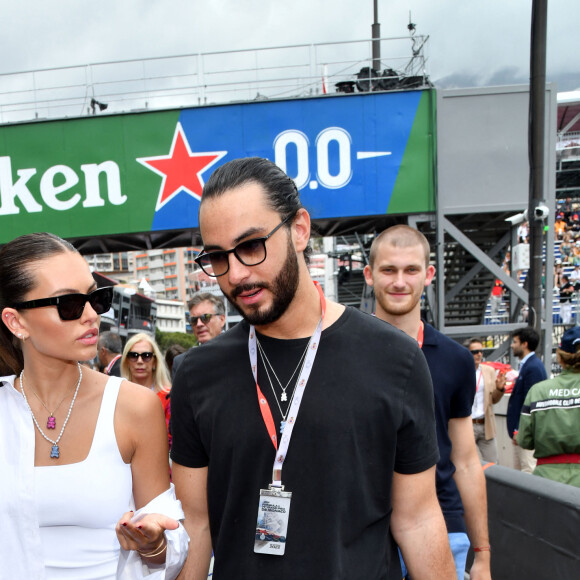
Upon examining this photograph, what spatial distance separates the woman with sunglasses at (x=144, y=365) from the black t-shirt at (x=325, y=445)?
3586mm

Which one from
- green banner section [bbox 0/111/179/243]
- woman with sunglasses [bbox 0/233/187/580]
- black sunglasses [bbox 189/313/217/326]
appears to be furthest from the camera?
green banner section [bbox 0/111/179/243]

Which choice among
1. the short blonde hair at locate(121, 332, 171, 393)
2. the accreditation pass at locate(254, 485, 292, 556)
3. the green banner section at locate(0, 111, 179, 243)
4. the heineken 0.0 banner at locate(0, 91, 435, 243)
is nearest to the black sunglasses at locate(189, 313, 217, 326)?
the short blonde hair at locate(121, 332, 171, 393)

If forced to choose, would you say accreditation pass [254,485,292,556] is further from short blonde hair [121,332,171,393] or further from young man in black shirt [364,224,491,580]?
short blonde hair [121,332,171,393]

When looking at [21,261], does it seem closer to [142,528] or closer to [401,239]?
[142,528]

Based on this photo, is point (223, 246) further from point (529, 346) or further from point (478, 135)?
point (478, 135)

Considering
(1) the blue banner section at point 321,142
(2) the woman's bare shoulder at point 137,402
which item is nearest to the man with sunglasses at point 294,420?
(2) the woman's bare shoulder at point 137,402

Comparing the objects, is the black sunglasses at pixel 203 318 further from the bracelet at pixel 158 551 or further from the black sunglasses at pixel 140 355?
the bracelet at pixel 158 551

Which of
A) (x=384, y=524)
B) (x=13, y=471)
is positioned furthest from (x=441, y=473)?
(x=13, y=471)

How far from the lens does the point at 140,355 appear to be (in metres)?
5.40

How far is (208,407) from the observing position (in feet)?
6.22

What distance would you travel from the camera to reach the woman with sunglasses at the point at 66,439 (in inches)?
82.7

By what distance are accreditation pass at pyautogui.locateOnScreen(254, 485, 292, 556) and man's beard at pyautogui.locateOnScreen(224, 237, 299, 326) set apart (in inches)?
21.0

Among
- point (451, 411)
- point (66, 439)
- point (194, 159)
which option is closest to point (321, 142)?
point (194, 159)

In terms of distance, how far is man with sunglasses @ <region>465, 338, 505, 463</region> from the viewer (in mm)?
7695
